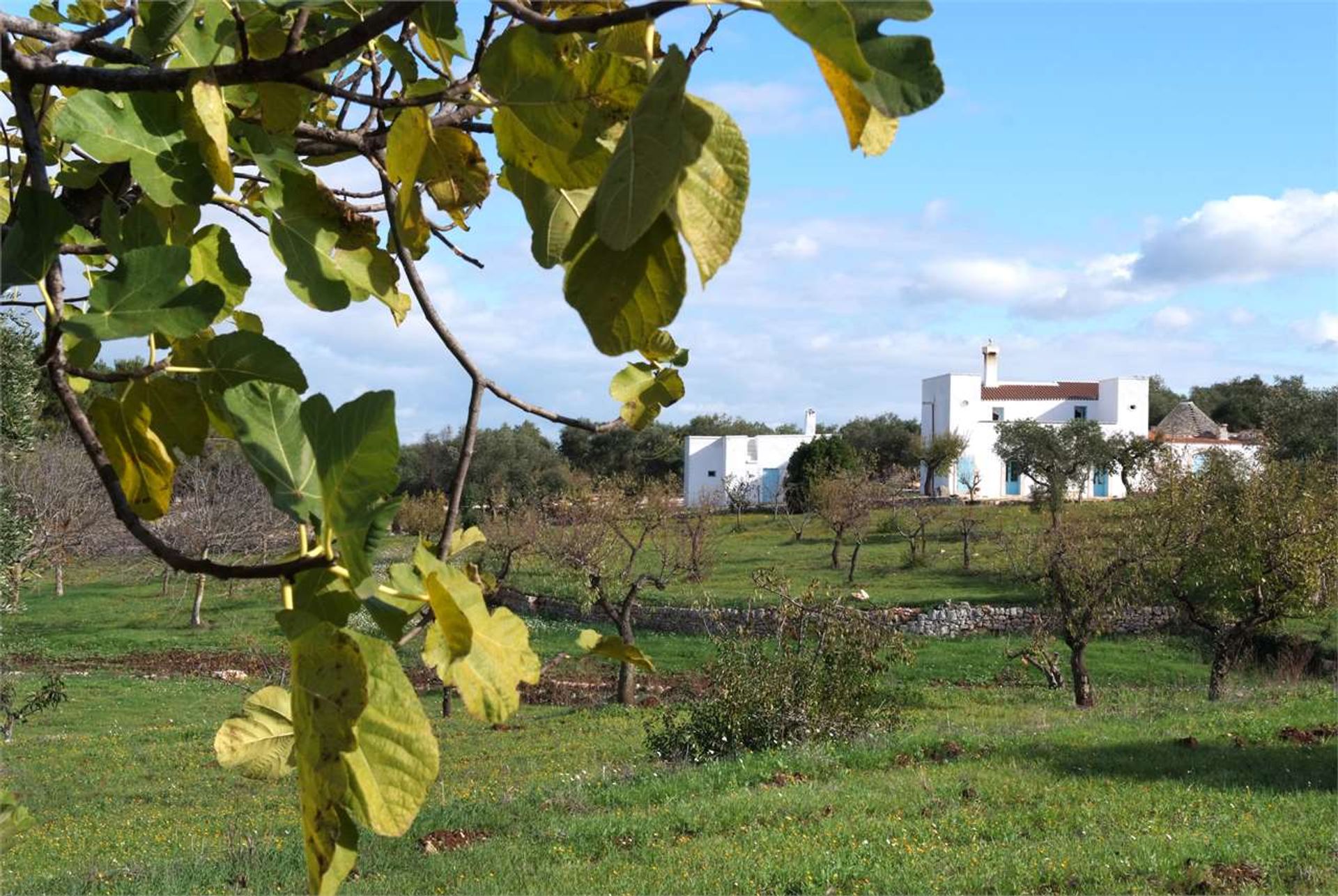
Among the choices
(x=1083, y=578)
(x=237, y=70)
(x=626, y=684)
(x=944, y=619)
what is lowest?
(x=626, y=684)

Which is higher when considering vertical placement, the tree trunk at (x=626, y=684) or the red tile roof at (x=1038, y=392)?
the red tile roof at (x=1038, y=392)

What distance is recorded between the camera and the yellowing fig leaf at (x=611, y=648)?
572 mm

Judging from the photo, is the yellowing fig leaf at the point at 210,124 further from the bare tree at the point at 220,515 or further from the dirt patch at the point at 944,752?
the bare tree at the point at 220,515

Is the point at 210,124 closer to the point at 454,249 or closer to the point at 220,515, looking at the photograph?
the point at 454,249

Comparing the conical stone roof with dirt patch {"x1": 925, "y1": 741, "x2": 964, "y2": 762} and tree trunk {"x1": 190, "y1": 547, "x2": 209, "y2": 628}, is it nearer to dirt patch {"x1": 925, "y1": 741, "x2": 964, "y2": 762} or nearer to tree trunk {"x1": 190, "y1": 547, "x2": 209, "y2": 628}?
tree trunk {"x1": 190, "y1": 547, "x2": 209, "y2": 628}

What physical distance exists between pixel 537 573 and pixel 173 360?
82.7ft

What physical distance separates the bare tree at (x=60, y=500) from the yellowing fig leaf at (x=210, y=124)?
18081mm

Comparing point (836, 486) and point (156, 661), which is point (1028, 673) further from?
point (156, 661)

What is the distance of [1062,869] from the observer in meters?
5.16

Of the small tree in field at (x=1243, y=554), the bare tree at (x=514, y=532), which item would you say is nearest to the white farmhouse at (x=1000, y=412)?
the bare tree at (x=514, y=532)

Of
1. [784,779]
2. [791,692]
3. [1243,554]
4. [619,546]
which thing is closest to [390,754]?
[784,779]

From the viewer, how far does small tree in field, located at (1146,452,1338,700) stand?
1334cm

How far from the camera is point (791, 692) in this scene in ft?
32.5

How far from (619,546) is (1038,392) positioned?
26139 mm
